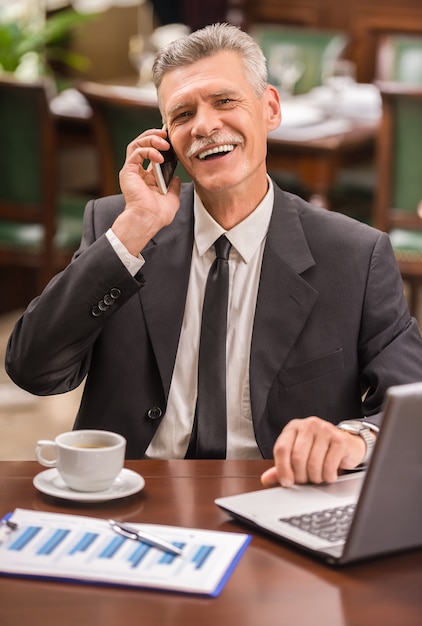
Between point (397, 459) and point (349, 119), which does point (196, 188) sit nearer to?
point (397, 459)

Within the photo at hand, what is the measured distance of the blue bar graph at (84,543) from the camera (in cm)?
126

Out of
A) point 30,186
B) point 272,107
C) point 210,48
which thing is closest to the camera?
point 210,48

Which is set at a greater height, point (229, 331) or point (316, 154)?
point (229, 331)

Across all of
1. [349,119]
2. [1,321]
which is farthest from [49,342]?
[1,321]

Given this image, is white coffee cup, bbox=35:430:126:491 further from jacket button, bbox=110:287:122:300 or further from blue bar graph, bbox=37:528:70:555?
jacket button, bbox=110:287:122:300

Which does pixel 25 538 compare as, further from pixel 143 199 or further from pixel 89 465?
pixel 143 199

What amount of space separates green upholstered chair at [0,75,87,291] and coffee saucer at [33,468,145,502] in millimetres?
2569

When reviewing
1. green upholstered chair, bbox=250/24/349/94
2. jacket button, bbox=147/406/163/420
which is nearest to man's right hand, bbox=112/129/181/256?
jacket button, bbox=147/406/163/420

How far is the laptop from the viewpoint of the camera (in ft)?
3.79

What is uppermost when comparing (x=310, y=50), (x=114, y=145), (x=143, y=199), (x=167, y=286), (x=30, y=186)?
(x=143, y=199)

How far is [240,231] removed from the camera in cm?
190

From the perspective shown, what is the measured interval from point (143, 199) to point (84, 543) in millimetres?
722

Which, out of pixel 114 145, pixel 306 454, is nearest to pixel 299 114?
pixel 114 145

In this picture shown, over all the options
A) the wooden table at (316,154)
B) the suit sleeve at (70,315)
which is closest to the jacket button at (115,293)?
the suit sleeve at (70,315)
